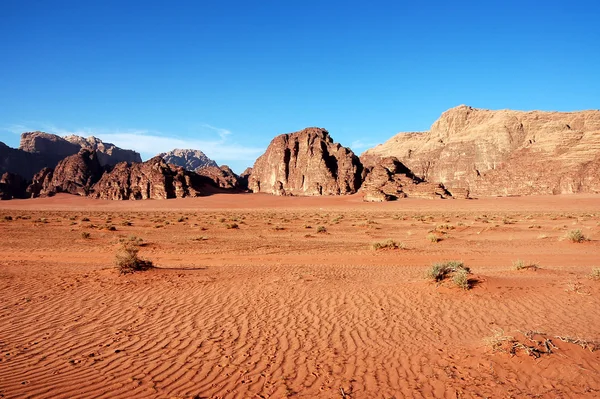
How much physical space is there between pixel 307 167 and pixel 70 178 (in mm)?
64193

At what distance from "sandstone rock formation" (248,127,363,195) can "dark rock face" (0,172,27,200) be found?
61.1m

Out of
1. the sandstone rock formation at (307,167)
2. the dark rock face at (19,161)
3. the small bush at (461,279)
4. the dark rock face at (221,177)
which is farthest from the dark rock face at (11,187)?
the small bush at (461,279)

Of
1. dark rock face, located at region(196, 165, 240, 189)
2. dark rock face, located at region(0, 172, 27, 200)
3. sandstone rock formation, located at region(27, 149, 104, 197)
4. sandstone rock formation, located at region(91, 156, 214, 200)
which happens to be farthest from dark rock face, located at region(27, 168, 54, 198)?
dark rock face, located at region(196, 165, 240, 189)

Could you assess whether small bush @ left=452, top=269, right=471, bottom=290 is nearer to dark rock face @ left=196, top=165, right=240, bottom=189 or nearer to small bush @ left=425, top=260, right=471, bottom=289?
small bush @ left=425, top=260, right=471, bottom=289

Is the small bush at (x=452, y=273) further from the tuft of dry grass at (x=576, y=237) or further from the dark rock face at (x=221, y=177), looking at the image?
the dark rock face at (x=221, y=177)

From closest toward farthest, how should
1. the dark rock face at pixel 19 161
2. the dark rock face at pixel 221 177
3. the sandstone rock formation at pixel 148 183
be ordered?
1. the sandstone rock formation at pixel 148 183
2. the dark rock face at pixel 221 177
3. the dark rock face at pixel 19 161

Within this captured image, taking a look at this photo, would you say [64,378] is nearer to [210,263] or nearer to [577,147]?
[210,263]

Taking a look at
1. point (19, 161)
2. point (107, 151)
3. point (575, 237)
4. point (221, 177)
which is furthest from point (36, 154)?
point (575, 237)

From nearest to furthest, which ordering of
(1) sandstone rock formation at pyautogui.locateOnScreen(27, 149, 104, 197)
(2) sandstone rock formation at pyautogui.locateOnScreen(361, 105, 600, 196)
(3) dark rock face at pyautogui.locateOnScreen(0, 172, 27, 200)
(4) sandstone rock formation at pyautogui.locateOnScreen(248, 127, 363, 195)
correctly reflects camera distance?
(2) sandstone rock formation at pyautogui.locateOnScreen(361, 105, 600, 196)
(3) dark rock face at pyautogui.locateOnScreen(0, 172, 27, 200)
(4) sandstone rock formation at pyautogui.locateOnScreen(248, 127, 363, 195)
(1) sandstone rock formation at pyautogui.locateOnScreen(27, 149, 104, 197)

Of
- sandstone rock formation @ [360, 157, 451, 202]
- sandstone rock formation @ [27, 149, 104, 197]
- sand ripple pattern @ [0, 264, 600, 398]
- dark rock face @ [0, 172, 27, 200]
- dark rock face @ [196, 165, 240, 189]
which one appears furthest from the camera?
dark rock face @ [196, 165, 240, 189]

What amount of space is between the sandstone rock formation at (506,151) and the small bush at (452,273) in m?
69.5

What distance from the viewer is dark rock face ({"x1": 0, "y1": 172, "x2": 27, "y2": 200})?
87125 mm

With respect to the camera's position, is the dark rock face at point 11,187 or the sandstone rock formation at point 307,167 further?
the sandstone rock formation at point 307,167

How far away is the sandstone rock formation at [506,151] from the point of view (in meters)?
86.9
